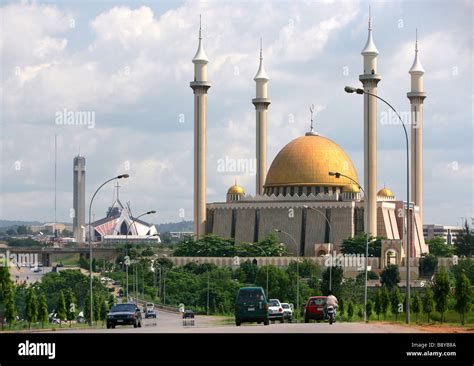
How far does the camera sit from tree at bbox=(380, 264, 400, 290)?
108525 millimetres

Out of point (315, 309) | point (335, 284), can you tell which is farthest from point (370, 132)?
point (315, 309)

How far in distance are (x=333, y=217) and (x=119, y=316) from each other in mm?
80605

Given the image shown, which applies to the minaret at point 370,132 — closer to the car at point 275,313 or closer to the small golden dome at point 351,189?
the small golden dome at point 351,189

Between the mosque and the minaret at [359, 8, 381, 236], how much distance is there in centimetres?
9

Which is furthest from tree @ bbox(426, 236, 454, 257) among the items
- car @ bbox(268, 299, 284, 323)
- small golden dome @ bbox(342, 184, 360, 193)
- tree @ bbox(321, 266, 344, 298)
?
car @ bbox(268, 299, 284, 323)

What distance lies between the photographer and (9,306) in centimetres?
5875

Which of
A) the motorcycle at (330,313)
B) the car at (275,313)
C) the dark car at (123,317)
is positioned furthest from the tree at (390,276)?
the dark car at (123,317)

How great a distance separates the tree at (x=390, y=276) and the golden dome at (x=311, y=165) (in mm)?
21444

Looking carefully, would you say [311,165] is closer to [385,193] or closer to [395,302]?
[385,193]

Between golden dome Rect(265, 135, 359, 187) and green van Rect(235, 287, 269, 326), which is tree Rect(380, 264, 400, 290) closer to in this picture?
golden dome Rect(265, 135, 359, 187)

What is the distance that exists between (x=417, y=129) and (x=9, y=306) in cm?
7476

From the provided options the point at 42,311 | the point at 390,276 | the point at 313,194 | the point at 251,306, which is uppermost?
the point at 313,194

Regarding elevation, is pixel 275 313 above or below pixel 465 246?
below
